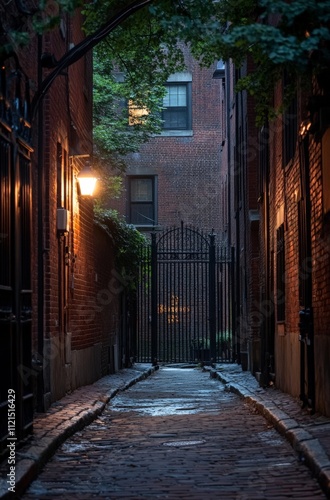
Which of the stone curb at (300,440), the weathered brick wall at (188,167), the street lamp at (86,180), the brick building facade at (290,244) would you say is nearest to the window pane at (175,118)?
the weathered brick wall at (188,167)

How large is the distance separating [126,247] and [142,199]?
13365mm

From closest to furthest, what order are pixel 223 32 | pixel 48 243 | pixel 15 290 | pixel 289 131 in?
1. pixel 15 290
2. pixel 223 32
3. pixel 48 243
4. pixel 289 131

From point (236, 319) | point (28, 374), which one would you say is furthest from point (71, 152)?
point (236, 319)

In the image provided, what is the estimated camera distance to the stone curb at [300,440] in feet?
24.5

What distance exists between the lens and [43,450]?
8.89 meters

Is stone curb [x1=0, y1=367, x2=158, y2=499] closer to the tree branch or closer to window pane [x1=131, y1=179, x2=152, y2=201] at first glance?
the tree branch

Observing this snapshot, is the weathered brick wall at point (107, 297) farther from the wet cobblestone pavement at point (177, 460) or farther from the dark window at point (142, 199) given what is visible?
the dark window at point (142, 199)

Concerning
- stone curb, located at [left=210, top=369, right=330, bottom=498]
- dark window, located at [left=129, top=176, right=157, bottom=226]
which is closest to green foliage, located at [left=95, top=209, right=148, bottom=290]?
stone curb, located at [left=210, top=369, right=330, bottom=498]

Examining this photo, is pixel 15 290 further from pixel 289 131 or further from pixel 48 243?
pixel 289 131

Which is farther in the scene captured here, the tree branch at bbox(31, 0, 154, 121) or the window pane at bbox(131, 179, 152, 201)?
the window pane at bbox(131, 179, 152, 201)

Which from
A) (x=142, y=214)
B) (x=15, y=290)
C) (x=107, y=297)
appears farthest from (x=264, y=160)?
(x=142, y=214)

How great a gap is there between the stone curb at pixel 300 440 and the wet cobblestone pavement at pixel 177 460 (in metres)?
→ 0.08

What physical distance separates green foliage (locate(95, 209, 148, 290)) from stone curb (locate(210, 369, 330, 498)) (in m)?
9.60

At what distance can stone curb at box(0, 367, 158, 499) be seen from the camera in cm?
735
